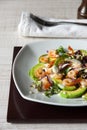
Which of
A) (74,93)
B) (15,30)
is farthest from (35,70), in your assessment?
(15,30)

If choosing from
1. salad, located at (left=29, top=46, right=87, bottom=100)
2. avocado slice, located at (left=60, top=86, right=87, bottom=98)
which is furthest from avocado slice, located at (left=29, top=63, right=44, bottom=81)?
avocado slice, located at (left=60, top=86, right=87, bottom=98)

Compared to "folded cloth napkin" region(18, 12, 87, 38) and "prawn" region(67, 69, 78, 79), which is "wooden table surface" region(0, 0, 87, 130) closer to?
"folded cloth napkin" region(18, 12, 87, 38)

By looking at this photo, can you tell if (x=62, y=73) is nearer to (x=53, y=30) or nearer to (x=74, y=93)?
(x=74, y=93)

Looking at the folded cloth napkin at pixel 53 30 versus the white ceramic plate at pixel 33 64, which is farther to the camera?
the folded cloth napkin at pixel 53 30

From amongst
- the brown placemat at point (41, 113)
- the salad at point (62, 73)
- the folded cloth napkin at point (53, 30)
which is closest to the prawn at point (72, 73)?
the salad at point (62, 73)

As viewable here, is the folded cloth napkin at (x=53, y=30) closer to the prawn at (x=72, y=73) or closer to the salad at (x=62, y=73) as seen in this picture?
the salad at (x=62, y=73)

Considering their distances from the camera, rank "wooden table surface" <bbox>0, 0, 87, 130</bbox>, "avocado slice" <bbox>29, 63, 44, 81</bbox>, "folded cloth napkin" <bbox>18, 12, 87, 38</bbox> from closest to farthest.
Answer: "wooden table surface" <bbox>0, 0, 87, 130</bbox>
"avocado slice" <bbox>29, 63, 44, 81</bbox>
"folded cloth napkin" <bbox>18, 12, 87, 38</bbox>
